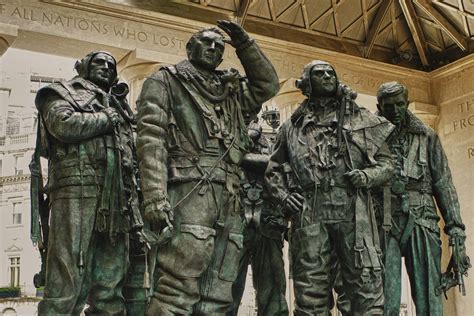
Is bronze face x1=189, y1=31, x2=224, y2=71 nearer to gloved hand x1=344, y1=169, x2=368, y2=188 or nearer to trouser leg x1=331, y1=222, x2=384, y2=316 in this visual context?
gloved hand x1=344, y1=169, x2=368, y2=188

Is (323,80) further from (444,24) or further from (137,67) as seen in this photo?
(444,24)

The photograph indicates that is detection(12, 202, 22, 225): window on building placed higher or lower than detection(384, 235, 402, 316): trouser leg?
higher

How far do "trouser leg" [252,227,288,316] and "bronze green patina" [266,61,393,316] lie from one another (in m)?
0.89

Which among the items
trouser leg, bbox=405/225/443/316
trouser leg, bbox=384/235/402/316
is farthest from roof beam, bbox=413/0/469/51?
trouser leg, bbox=384/235/402/316

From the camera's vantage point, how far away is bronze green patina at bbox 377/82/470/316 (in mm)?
7246

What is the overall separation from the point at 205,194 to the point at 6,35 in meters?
7.55

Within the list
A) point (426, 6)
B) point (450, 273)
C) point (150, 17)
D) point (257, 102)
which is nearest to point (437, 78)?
point (426, 6)

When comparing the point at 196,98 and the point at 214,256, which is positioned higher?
the point at 196,98

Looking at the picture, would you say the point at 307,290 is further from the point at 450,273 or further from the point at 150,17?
the point at 150,17

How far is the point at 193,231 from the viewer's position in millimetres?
5328

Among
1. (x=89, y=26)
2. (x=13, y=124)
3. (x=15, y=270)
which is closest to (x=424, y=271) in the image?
(x=89, y=26)

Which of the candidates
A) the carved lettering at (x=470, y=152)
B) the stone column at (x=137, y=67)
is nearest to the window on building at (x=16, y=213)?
the stone column at (x=137, y=67)

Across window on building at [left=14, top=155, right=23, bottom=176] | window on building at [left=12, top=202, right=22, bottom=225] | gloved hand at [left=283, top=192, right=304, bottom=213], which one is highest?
window on building at [left=14, top=155, right=23, bottom=176]

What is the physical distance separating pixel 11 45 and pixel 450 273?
7.77 meters
